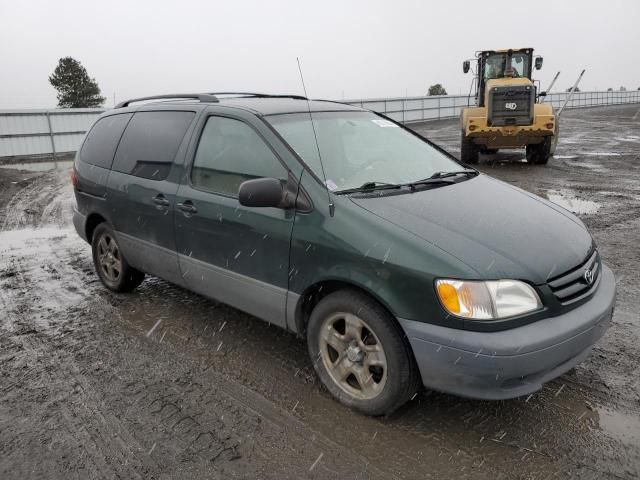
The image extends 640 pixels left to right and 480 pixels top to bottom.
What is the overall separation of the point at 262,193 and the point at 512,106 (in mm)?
11447

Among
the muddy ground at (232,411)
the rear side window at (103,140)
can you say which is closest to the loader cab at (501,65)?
the muddy ground at (232,411)

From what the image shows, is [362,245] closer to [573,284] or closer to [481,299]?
[481,299]

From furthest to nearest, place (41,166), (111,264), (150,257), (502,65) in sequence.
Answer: (41,166) < (502,65) < (111,264) < (150,257)

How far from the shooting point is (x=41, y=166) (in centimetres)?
1598

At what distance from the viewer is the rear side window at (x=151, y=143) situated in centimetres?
392

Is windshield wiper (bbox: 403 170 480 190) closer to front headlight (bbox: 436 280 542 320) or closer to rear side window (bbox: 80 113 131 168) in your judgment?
front headlight (bbox: 436 280 542 320)

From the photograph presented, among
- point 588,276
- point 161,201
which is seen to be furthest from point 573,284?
point 161,201

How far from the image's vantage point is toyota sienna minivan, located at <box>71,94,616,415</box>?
247 cm

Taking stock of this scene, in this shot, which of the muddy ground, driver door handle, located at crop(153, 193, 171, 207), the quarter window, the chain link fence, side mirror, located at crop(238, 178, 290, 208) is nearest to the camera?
the muddy ground

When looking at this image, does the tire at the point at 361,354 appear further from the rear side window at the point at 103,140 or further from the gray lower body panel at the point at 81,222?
the gray lower body panel at the point at 81,222

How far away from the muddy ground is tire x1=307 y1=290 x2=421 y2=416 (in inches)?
4.8

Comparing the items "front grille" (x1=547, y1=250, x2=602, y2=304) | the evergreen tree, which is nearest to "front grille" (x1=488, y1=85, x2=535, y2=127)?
"front grille" (x1=547, y1=250, x2=602, y2=304)

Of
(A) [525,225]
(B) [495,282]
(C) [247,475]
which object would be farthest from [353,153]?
(C) [247,475]

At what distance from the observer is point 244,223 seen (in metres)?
3.26
